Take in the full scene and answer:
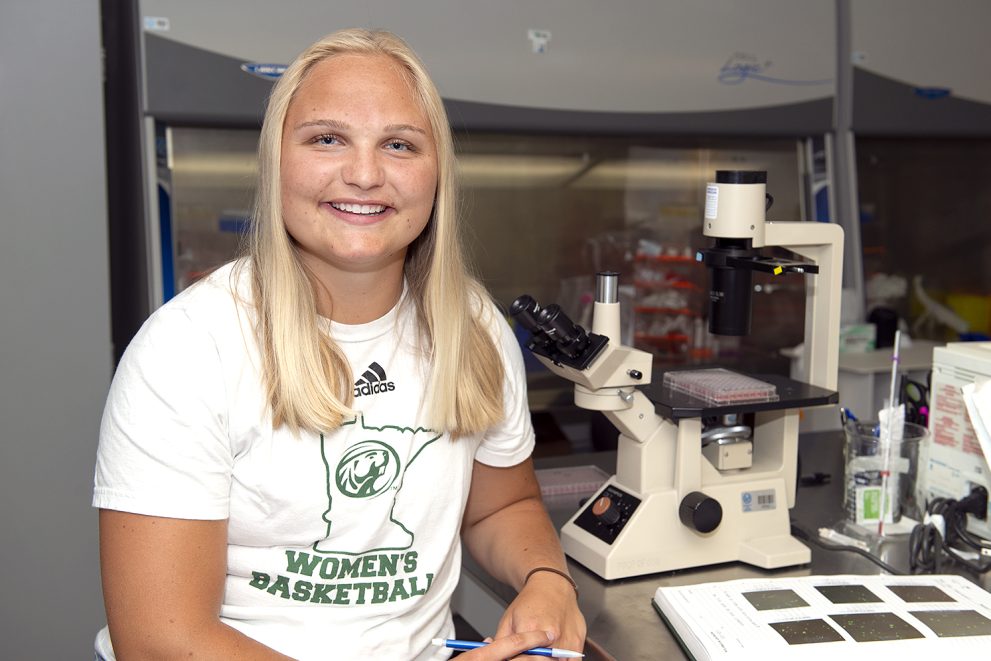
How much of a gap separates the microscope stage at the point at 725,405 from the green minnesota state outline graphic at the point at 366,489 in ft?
1.21

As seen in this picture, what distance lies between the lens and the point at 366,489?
1.27 meters

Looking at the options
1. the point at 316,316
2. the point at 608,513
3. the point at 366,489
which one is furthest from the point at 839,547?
the point at 316,316

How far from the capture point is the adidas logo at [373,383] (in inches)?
51.0

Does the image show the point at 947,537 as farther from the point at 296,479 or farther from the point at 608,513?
the point at 296,479

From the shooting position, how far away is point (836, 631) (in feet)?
3.68

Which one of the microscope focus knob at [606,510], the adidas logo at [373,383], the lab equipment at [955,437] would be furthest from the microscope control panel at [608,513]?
the lab equipment at [955,437]

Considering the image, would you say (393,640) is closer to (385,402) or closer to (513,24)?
(385,402)

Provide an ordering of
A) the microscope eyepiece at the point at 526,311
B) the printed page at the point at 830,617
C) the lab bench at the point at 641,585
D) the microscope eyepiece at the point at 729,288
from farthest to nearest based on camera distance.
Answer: the microscope eyepiece at the point at 729,288, the microscope eyepiece at the point at 526,311, the lab bench at the point at 641,585, the printed page at the point at 830,617

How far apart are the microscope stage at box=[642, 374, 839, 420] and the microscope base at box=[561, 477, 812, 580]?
13cm

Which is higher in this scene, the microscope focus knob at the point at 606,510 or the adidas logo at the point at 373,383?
the adidas logo at the point at 373,383

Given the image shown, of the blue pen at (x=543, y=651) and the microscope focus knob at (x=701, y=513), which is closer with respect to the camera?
the blue pen at (x=543, y=651)

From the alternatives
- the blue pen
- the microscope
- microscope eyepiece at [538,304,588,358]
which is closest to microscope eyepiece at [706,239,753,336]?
the microscope

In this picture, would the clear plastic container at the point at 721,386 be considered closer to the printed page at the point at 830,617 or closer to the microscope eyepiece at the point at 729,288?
the microscope eyepiece at the point at 729,288

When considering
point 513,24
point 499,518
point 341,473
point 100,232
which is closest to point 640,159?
point 513,24
